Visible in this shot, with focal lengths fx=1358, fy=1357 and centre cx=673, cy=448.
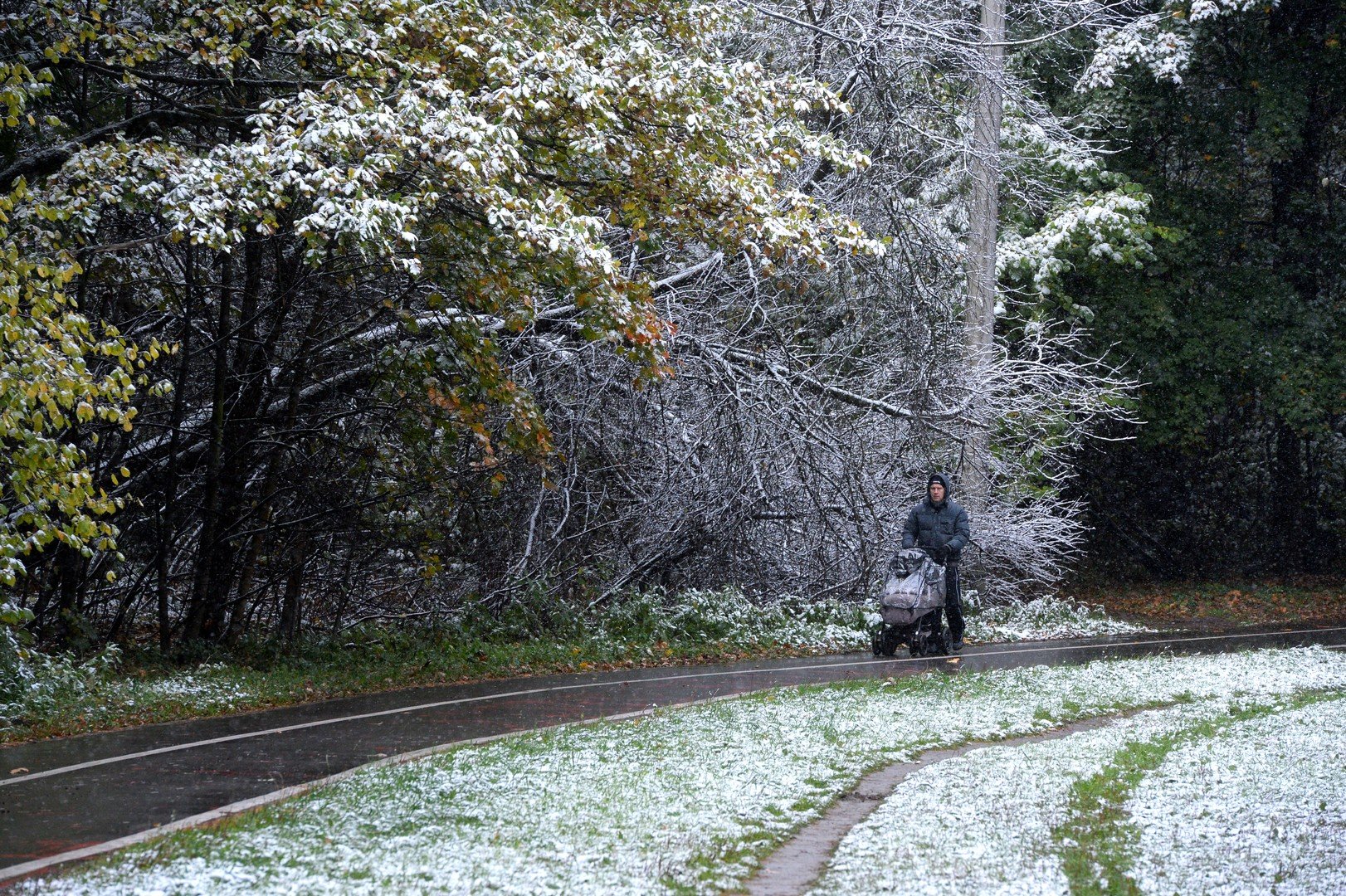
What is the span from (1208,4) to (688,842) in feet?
84.2

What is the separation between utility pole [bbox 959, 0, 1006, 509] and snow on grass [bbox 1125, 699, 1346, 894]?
478 inches

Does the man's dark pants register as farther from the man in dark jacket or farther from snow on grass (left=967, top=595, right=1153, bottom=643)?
snow on grass (left=967, top=595, right=1153, bottom=643)

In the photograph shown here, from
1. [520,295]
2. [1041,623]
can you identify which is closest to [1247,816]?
[520,295]

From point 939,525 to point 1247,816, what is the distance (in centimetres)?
1013

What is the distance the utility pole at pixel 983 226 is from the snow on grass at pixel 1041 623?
2.14 metres

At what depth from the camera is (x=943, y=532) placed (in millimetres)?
18000

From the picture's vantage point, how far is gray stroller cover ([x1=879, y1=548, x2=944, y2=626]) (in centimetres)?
1750

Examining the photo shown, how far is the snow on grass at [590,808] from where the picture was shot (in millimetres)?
6273

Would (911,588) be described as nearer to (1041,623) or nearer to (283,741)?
(1041,623)

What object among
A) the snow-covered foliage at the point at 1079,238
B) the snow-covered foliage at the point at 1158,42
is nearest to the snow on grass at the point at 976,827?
the snow-covered foliage at the point at 1079,238

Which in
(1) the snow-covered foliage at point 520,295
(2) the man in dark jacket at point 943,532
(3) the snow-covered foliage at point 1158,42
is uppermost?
(3) the snow-covered foliage at point 1158,42

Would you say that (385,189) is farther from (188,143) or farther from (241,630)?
(241,630)

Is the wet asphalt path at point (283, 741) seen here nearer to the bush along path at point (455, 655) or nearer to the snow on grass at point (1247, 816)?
the bush along path at point (455, 655)

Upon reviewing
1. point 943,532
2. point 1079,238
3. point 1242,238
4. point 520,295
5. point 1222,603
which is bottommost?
point 1222,603
